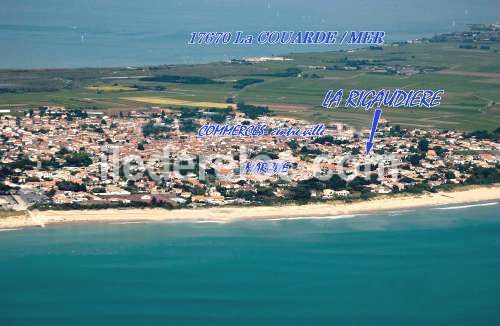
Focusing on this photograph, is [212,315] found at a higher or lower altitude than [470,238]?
lower

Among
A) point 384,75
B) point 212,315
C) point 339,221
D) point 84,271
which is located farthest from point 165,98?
point 212,315

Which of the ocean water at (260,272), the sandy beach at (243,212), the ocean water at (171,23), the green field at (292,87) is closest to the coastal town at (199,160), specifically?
the sandy beach at (243,212)

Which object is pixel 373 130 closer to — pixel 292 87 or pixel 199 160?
pixel 199 160

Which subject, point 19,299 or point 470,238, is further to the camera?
point 470,238

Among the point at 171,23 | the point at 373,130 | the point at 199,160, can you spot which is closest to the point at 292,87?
the point at 373,130

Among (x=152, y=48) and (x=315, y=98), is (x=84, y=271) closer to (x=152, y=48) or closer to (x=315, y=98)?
(x=315, y=98)
